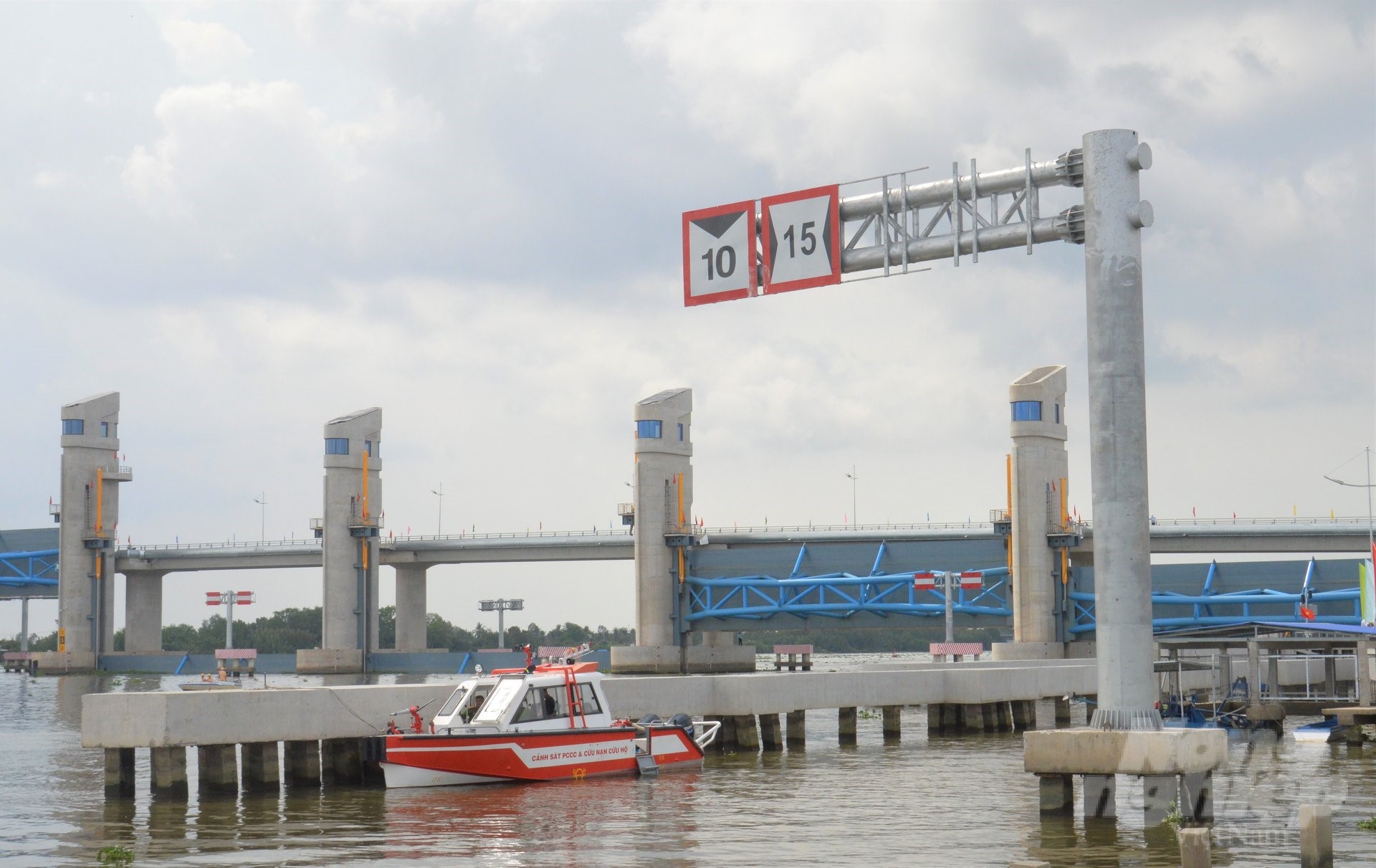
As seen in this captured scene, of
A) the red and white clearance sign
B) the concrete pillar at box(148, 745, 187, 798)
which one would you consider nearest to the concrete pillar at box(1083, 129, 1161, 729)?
the red and white clearance sign

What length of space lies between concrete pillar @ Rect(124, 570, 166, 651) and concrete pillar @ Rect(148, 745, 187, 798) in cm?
10850

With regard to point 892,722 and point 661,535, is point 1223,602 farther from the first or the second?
point 892,722

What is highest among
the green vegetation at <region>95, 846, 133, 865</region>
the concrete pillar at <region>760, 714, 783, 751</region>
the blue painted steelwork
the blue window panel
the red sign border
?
the blue window panel

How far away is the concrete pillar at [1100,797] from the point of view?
24922 mm

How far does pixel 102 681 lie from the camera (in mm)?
111562

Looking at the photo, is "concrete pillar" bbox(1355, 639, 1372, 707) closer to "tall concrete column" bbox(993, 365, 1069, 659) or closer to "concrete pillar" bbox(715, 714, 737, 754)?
"concrete pillar" bbox(715, 714, 737, 754)

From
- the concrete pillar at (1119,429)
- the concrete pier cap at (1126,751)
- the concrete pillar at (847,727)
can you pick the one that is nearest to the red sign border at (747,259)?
the concrete pillar at (1119,429)

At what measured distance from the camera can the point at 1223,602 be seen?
3521 inches

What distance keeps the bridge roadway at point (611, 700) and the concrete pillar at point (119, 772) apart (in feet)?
1.92

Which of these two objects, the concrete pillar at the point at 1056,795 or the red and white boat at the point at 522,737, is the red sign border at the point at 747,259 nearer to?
the concrete pillar at the point at 1056,795

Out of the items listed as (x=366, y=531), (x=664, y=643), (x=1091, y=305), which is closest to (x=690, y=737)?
(x=1091, y=305)

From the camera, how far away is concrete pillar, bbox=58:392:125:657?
408 feet

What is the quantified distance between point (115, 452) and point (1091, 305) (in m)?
118

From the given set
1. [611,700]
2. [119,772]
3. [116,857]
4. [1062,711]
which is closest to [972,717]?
[1062,711]
